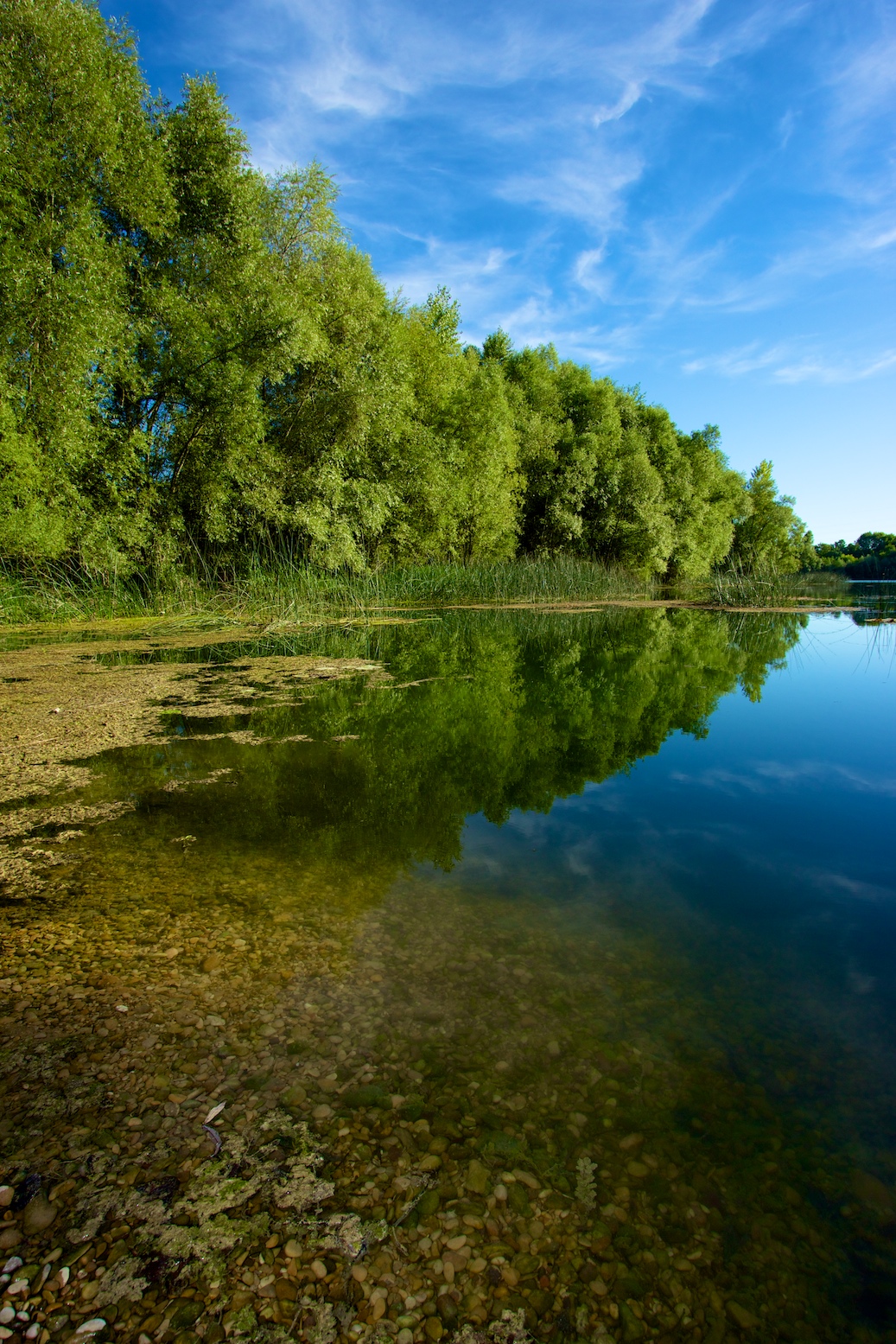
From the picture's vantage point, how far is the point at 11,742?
181 inches

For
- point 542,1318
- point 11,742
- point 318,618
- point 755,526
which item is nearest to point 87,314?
point 318,618

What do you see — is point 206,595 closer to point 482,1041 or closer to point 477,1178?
point 482,1041

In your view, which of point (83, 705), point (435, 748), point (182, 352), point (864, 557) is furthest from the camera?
point (864, 557)

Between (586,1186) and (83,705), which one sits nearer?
(586,1186)

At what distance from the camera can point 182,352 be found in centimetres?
1321

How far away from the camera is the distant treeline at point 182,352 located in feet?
36.8

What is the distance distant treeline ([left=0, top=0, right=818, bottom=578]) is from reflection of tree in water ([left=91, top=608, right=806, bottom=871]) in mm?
6779

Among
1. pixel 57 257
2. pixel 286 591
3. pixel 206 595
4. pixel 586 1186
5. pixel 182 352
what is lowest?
pixel 586 1186

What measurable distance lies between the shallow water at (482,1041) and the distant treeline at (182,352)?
10.3 metres

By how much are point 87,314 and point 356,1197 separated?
13.4m

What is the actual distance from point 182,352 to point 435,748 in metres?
12.0

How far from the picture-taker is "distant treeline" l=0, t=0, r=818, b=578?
441 inches

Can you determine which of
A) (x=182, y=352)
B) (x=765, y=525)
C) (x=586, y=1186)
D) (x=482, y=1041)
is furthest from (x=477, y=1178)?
(x=765, y=525)

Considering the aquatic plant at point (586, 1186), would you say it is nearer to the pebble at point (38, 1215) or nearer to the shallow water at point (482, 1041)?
the shallow water at point (482, 1041)
